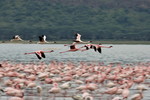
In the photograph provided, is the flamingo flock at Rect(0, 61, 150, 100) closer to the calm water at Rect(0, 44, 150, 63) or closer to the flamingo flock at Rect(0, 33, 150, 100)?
the flamingo flock at Rect(0, 33, 150, 100)

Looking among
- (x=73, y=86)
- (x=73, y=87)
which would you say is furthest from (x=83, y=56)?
(x=73, y=87)

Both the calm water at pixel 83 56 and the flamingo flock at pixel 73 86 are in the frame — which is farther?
the calm water at pixel 83 56

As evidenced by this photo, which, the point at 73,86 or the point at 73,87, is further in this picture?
the point at 73,86

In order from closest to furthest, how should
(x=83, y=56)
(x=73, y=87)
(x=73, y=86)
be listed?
(x=73, y=87)
(x=73, y=86)
(x=83, y=56)

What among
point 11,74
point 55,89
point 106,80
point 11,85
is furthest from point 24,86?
point 106,80

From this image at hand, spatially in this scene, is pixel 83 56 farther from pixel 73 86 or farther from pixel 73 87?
pixel 73 87

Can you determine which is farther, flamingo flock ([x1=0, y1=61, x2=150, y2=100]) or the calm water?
the calm water

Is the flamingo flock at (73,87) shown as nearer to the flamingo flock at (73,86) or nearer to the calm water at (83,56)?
the flamingo flock at (73,86)

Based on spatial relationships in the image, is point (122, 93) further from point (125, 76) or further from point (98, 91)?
point (125, 76)

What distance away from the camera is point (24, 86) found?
1105 inches

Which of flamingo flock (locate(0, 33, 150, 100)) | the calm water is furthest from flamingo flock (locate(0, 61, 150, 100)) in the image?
the calm water

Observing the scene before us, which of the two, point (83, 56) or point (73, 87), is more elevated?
point (73, 87)

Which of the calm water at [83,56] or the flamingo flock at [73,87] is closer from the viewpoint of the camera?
the flamingo flock at [73,87]

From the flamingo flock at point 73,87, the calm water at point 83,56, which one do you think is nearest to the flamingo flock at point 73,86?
the flamingo flock at point 73,87
